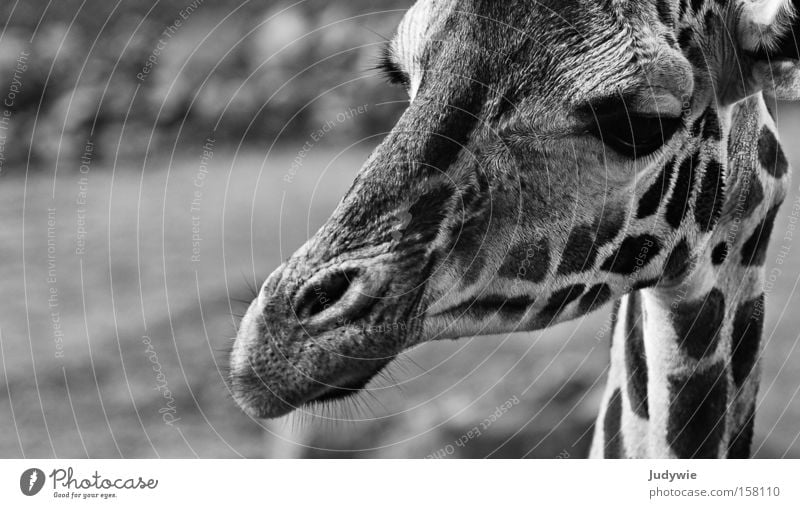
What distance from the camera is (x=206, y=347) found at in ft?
10.0

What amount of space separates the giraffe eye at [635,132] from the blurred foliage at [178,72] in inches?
51.9

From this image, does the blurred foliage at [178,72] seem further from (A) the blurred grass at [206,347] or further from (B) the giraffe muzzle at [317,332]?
(B) the giraffe muzzle at [317,332]

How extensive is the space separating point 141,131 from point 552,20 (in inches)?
74.6

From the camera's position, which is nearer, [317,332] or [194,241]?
[317,332]

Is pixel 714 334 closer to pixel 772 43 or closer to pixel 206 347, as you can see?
pixel 772 43

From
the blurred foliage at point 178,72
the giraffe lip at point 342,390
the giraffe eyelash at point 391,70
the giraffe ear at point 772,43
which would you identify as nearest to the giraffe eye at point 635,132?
the giraffe ear at point 772,43

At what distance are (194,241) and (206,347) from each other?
420 mm

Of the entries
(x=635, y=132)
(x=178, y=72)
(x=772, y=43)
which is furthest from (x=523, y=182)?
(x=178, y=72)

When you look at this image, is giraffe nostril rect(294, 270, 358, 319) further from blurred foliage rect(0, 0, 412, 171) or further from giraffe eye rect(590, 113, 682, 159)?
blurred foliage rect(0, 0, 412, 171)

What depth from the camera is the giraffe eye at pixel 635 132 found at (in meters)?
1.17

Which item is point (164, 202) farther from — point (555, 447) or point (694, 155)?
point (694, 155)

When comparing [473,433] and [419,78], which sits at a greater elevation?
[419,78]

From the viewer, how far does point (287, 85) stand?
120 inches
